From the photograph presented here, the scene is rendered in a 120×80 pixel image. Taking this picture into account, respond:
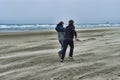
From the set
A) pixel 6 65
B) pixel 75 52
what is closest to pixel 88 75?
pixel 6 65

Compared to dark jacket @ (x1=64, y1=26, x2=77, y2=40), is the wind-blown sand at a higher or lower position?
lower

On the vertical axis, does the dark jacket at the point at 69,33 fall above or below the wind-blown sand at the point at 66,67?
above

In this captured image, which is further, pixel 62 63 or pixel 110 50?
pixel 110 50

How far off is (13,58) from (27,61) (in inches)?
60.3

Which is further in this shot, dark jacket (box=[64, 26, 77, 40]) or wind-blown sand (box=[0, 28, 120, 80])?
dark jacket (box=[64, 26, 77, 40])

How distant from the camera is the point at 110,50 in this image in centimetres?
1748

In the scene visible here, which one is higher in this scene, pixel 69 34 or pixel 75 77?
pixel 69 34

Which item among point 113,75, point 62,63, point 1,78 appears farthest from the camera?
point 62,63

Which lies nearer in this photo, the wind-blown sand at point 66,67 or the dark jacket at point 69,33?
the wind-blown sand at point 66,67

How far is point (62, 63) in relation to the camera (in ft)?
49.5

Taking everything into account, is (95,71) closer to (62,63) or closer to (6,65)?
(62,63)

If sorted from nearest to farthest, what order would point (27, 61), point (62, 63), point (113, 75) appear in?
point (113, 75), point (62, 63), point (27, 61)

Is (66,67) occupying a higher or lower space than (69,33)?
lower

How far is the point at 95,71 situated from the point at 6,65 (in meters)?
4.86
